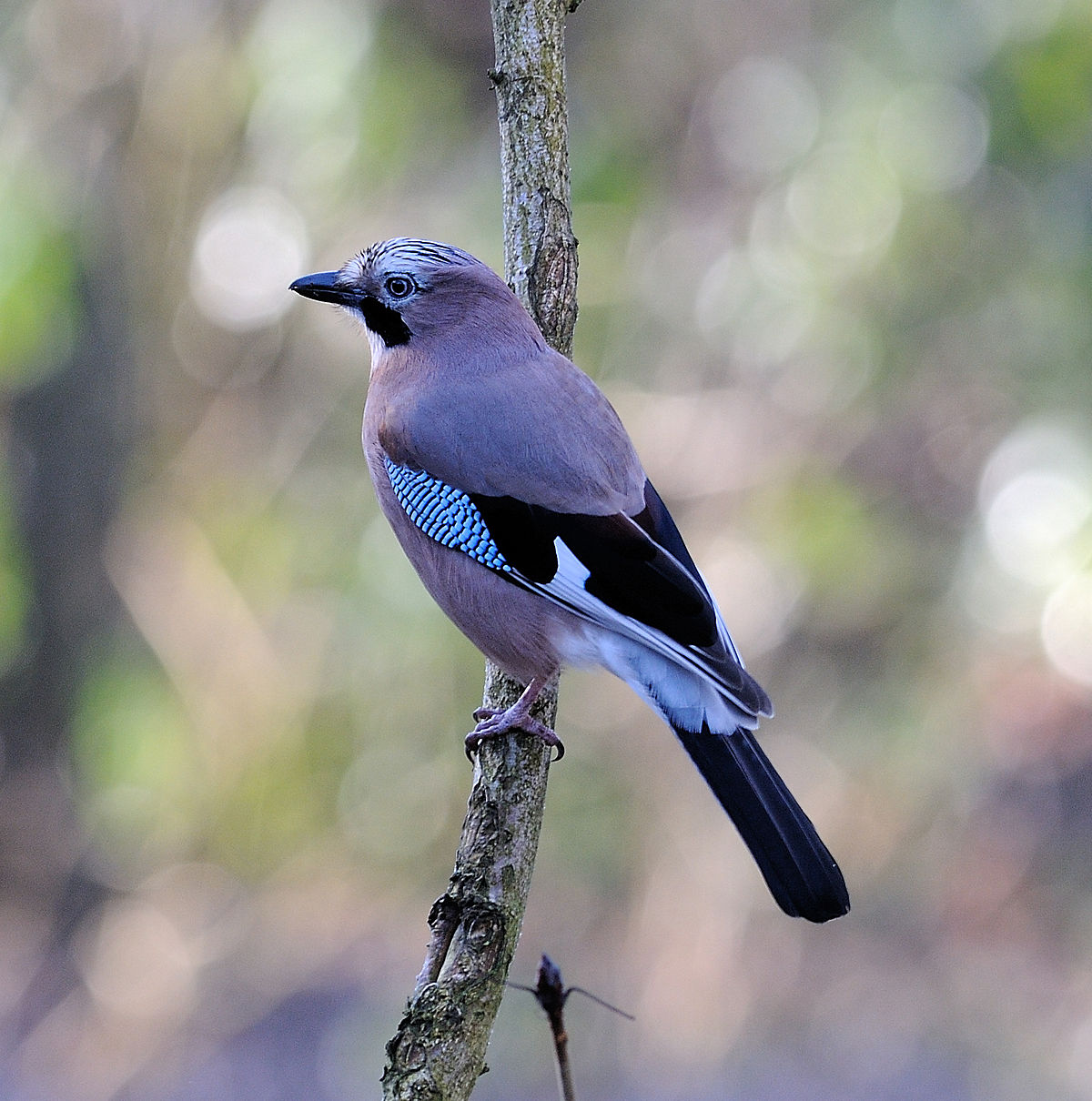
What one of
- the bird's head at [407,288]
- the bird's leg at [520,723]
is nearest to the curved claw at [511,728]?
the bird's leg at [520,723]

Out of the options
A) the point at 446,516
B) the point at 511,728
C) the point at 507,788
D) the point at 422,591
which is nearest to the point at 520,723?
the point at 511,728

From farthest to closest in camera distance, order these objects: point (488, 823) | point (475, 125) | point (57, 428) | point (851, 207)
Answer: 1. point (475, 125)
2. point (57, 428)
3. point (851, 207)
4. point (488, 823)

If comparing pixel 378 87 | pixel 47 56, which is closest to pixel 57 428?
pixel 47 56

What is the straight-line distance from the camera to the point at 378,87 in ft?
22.6

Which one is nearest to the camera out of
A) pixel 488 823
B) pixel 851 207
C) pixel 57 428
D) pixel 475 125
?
pixel 488 823

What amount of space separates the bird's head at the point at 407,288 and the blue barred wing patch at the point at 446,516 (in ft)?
1.28

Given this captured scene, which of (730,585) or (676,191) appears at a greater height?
(676,191)

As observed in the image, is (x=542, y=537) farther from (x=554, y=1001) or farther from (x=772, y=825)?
(x=554, y=1001)

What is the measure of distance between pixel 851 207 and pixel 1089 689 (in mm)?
2757

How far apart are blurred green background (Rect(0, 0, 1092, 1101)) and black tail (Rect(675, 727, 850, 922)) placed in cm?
397

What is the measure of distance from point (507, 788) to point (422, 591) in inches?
153

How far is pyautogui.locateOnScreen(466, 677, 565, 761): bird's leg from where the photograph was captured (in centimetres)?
266

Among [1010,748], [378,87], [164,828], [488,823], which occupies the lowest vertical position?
[488,823]

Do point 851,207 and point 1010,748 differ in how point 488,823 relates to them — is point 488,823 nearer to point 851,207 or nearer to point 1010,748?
point 851,207
